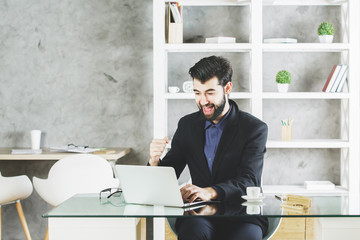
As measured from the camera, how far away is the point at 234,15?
13.3 feet

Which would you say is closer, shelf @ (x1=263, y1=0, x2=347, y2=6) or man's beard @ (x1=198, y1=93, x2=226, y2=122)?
man's beard @ (x1=198, y1=93, x2=226, y2=122)

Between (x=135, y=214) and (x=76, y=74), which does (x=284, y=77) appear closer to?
(x=76, y=74)

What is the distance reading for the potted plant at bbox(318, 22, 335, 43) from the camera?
3.75m

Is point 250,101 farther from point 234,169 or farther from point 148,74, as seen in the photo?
point 234,169

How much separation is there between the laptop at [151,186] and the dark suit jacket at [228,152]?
49 cm

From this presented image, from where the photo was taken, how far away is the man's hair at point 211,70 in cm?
249

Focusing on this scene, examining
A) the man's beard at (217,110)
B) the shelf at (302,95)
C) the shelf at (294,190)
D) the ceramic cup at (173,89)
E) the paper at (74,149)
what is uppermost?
the ceramic cup at (173,89)

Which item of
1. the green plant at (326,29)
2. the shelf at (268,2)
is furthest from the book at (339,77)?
the shelf at (268,2)

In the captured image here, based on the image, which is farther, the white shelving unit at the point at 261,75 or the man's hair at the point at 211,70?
the white shelving unit at the point at 261,75

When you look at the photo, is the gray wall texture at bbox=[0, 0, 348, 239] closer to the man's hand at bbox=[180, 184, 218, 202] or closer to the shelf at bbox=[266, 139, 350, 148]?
the shelf at bbox=[266, 139, 350, 148]

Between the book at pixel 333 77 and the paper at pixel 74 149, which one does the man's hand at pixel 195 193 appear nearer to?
the paper at pixel 74 149

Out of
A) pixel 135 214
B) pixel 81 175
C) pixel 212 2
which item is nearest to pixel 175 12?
pixel 212 2

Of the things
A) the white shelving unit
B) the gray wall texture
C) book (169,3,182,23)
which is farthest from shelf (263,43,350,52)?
book (169,3,182,23)

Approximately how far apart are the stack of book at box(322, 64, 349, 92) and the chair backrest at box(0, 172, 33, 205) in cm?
246
